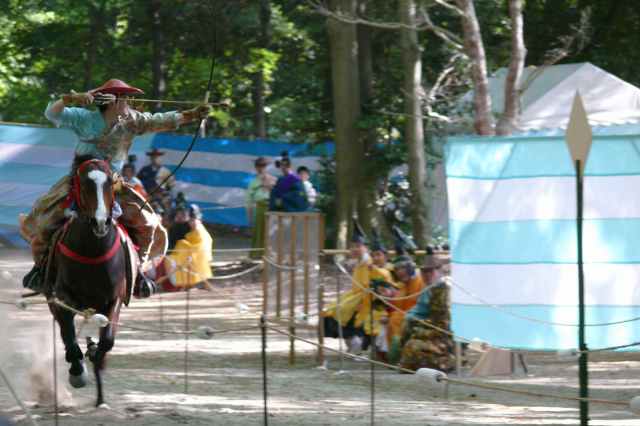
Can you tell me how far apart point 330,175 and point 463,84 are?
3.48 metres

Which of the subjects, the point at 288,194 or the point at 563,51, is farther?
the point at 288,194

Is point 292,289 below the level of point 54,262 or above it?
below

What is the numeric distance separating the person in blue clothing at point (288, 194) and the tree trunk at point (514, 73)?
4.56 m

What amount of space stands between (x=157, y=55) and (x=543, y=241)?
17615 millimetres

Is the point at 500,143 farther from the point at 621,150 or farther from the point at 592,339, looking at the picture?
the point at 592,339

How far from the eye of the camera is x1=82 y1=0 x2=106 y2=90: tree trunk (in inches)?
1079

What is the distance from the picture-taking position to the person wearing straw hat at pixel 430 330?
38.0 feet

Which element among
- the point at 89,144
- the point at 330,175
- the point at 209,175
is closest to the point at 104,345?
the point at 89,144

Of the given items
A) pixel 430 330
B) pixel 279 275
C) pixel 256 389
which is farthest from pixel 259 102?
pixel 256 389

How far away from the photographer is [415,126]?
59.9 ft

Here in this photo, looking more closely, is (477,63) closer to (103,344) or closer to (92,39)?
(103,344)

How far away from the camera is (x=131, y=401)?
10312 millimetres

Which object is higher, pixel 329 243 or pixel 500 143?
pixel 500 143

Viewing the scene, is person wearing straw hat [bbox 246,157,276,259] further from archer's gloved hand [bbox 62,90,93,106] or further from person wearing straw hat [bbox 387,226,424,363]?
archer's gloved hand [bbox 62,90,93,106]
